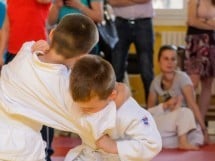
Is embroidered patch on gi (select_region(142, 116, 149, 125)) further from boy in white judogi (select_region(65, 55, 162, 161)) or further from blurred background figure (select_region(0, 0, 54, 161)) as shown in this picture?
blurred background figure (select_region(0, 0, 54, 161))

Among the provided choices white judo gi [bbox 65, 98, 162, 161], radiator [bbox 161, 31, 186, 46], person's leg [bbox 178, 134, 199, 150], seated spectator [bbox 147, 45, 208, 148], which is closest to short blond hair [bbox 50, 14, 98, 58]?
white judo gi [bbox 65, 98, 162, 161]

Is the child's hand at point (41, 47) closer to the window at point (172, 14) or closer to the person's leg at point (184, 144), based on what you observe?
the person's leg at point (184, 144)

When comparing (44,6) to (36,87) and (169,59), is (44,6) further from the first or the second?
(169,59)

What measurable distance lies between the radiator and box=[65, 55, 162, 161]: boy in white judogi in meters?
4.20

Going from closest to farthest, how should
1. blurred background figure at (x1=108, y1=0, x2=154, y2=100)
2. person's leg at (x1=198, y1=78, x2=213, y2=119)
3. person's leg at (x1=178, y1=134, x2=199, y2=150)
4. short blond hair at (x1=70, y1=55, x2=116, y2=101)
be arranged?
short blond hair at (x1=70, y1=55, x2=116, y2=101) < person's leg at (x1=178, y1=134, x2=199, y2=150) < blurred background figure at (x1=108, y1=0, x2=154, y2=100) < person's leg at (x1=198, y1=78, x2=213, y2=119)

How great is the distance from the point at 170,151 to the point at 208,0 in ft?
4.26

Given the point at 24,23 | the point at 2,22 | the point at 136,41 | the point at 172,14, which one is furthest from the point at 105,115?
the point at 172,14

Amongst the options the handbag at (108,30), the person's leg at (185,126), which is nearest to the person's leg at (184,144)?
the person's leg at (185,126)

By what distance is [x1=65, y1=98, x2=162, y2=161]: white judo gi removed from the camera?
93.7 inches

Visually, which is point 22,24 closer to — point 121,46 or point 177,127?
point 121,46

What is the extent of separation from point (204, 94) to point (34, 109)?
335 cm

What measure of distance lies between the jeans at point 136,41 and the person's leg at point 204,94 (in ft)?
1.63

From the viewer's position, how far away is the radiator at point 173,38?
6.58 meters

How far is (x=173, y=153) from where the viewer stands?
4.89 m
